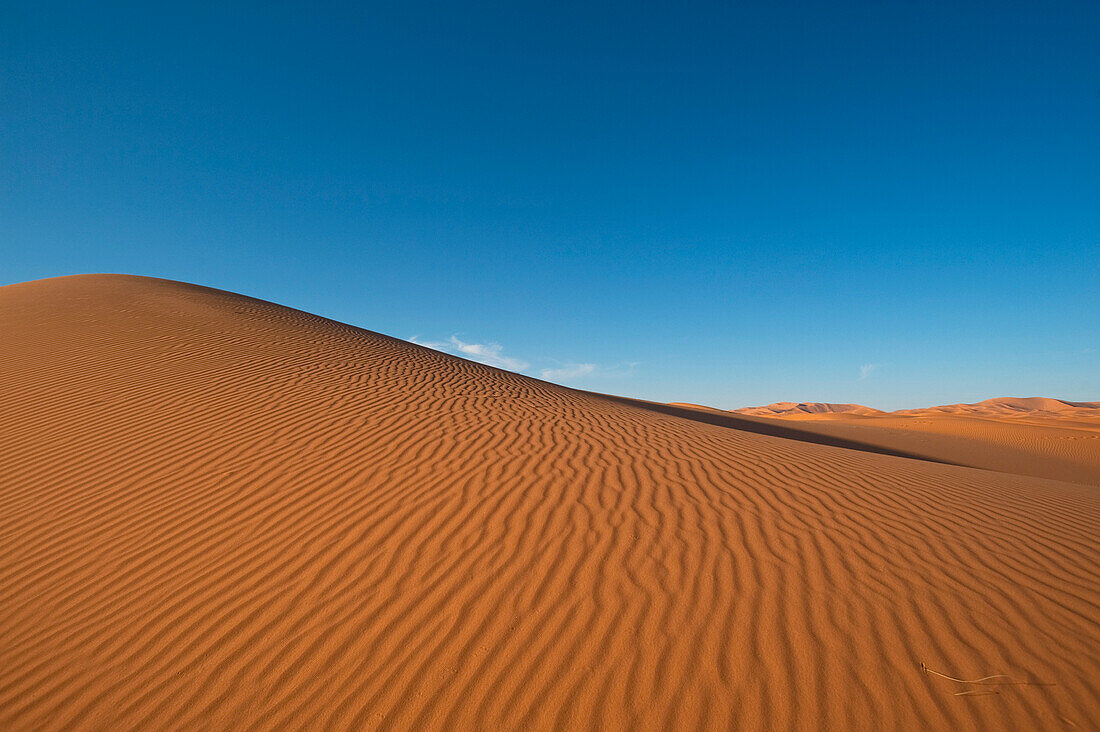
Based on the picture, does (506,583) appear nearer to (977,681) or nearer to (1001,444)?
(977,681)

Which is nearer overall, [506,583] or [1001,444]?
[506,583]

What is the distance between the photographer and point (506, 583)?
11.7 ft

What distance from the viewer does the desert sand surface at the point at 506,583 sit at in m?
2.69

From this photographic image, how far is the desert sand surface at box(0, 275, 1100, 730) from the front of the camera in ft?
8.83

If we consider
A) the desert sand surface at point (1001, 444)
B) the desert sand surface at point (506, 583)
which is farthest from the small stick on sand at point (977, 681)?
the desert sand surface at point (1001, 444)

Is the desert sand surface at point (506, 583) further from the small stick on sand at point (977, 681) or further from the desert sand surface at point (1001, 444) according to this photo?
the desert sand surface at point (1001, 444)

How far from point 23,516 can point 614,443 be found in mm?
6535

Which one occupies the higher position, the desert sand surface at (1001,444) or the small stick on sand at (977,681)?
the desert sand surface at (1001,444)

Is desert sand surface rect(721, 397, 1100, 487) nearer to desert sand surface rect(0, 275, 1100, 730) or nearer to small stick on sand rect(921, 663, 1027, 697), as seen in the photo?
desert sand surface rect(0, 275, 1100, 730)

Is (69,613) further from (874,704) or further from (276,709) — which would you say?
(874,704)

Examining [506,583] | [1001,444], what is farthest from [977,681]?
[1001,444]

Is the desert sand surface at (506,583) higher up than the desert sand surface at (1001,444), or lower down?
lower down

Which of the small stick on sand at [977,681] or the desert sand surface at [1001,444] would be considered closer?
the small stick on sand at [977,681]

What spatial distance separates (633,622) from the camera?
3146mm
